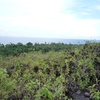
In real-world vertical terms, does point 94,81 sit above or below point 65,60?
below

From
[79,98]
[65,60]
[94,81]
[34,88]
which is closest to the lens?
[34,88]

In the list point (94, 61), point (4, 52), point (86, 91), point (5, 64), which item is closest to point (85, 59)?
point (94, 61)

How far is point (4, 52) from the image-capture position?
7.27m

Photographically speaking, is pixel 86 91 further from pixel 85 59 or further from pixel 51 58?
pixel 51 58

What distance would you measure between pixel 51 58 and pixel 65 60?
1.52 feet

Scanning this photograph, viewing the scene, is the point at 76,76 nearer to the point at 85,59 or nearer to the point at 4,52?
the point at 85,59

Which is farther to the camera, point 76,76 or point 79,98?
point 76,76

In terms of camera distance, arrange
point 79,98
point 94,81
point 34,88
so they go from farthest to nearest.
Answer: point 94,81 < point 79,98 < point 34,88

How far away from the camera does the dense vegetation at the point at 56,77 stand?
3295 mm

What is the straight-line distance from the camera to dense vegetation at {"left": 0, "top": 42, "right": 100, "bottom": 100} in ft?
10.8

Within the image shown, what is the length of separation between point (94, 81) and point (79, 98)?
75 cm

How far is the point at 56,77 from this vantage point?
14.6 feet

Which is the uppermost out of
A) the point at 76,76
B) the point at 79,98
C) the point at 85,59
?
the point at 85,59

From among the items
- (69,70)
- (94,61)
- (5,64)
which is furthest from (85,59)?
(5,64)
